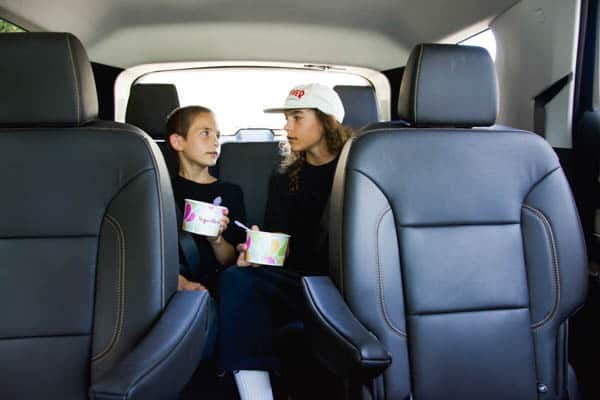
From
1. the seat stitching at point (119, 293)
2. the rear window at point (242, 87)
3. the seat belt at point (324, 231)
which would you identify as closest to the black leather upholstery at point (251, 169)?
the rear window at point (242, 87)

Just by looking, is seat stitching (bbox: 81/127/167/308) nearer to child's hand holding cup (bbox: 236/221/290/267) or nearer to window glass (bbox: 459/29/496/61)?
child's hand holding cup (bbox: 236/221/290/267)

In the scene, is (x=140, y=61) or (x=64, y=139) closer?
(x=64, y=139)

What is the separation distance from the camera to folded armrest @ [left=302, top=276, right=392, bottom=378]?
4.00 ft

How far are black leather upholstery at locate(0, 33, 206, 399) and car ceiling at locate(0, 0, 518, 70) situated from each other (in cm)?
136

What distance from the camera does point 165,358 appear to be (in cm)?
124

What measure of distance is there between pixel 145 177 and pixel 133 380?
0.55 meters

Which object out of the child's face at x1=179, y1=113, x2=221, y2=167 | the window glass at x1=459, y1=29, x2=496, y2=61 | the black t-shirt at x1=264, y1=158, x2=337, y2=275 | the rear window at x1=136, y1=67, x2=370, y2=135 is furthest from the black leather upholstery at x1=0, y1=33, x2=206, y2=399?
the rear window at x1=136, y1=67, x2=370, y2=135

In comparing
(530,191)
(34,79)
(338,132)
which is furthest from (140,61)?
(530,191)

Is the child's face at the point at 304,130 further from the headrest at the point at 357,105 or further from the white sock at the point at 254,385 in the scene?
the white sock at the point at 254,385

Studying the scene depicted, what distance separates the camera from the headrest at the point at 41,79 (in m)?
1.45

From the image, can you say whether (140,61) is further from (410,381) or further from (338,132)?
(410,381)

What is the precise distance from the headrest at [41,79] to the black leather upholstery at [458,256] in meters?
0.74

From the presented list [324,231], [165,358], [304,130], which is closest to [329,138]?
[304,130]

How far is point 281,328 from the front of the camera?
1850mm
